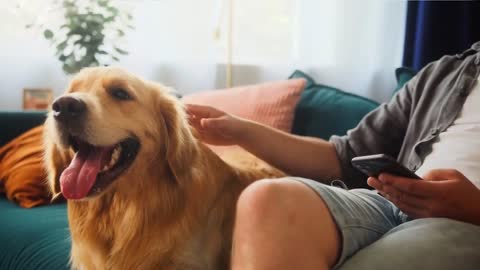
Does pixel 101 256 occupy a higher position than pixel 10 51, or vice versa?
pixel 10 51

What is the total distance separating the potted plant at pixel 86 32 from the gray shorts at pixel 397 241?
148 cm

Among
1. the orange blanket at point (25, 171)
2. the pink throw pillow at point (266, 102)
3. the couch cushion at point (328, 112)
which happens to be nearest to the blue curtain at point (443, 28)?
the couch cushion at point (328, 112)

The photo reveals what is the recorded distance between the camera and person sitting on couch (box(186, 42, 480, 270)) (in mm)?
760

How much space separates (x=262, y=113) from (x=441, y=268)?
101 cm

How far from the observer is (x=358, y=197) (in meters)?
0.97

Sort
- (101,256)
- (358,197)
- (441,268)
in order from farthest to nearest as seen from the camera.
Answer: (101,256)
(358,197)
(441,268)

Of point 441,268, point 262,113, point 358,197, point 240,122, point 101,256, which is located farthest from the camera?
point 262,113

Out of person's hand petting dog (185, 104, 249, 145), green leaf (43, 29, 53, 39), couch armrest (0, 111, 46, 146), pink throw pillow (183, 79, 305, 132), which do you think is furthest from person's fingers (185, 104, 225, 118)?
green leaf (43, 29, 53, 39)

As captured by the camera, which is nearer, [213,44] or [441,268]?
[441,268]

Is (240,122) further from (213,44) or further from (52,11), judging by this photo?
(52,11)

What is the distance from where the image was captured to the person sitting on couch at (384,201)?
0.76m

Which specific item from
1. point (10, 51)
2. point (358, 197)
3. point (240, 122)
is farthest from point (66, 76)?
point (358, 197)

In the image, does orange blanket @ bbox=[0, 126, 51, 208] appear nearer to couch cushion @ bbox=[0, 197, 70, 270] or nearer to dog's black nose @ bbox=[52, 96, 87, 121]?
couch cushion @ bbox=[0, 197, 70, 270]

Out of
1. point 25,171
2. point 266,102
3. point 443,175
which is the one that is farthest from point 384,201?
point 25,171
